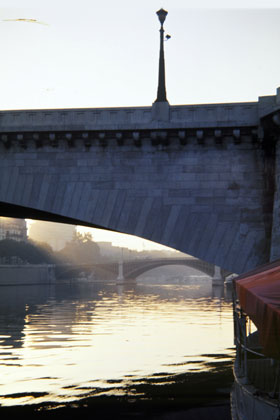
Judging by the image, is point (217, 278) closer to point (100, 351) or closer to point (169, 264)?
point (169, 264)

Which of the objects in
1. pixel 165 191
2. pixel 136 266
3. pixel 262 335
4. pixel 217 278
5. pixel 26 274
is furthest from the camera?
pixel 136 266

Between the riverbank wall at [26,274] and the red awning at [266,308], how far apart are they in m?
107

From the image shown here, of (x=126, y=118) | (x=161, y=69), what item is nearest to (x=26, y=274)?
(x=126, y=118)

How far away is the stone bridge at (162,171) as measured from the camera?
2636cm

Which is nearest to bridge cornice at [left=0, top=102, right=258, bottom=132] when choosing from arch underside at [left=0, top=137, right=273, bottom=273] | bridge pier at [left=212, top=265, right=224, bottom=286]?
arch underside at [left=0, top=137, right=273, bottom=273]

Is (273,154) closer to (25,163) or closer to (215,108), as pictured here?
(215,108)

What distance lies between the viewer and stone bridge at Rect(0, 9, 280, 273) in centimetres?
2636

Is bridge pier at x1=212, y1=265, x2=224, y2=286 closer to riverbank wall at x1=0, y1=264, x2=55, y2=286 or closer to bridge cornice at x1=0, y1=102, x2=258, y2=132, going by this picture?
riverbank wall at x1=0, y1=264, x2=55, y2=286

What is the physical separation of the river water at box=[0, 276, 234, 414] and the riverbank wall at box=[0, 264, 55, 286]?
56.0 meters

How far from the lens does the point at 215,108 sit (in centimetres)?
2698

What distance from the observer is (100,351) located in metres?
35.9

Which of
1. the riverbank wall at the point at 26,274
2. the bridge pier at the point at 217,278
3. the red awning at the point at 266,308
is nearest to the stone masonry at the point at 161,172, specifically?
the red awning at the point at 266,308

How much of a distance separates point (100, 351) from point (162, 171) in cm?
1306

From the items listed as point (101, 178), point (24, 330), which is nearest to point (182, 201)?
point (101, 178)
